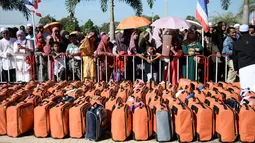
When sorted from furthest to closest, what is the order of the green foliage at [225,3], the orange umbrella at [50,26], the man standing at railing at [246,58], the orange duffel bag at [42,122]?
the green foliage at [225,3] < the orange umbrella at [50,26] < the man standing at railing at [246,58] < the orange duffel bag at [42,122]

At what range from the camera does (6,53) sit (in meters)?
8.90

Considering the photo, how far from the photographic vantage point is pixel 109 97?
242 inches

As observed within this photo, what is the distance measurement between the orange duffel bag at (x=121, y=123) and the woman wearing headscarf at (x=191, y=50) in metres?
3.67

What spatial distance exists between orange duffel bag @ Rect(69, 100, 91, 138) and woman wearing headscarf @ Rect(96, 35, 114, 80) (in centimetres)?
351

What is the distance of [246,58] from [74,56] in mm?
4582

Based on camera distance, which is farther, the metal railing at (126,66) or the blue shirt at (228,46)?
the blue shirt at (228,46)

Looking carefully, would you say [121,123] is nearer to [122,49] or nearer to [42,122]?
[42,122]

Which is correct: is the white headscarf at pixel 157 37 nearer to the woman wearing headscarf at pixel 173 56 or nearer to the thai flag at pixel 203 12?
the woman wearing headscarf at pixel 173 56

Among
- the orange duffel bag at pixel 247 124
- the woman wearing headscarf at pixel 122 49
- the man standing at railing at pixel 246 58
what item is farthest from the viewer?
the woman wearing headscarf at pixel 122 49

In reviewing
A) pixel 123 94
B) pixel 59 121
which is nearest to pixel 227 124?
pixel 123 94

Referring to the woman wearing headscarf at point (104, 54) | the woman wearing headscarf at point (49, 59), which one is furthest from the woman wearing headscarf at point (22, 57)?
the woman wearing headscarf at point (104, 54)

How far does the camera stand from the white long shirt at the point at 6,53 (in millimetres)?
8945

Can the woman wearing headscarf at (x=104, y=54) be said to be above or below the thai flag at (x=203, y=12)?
below

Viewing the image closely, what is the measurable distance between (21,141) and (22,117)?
1.32 feet
